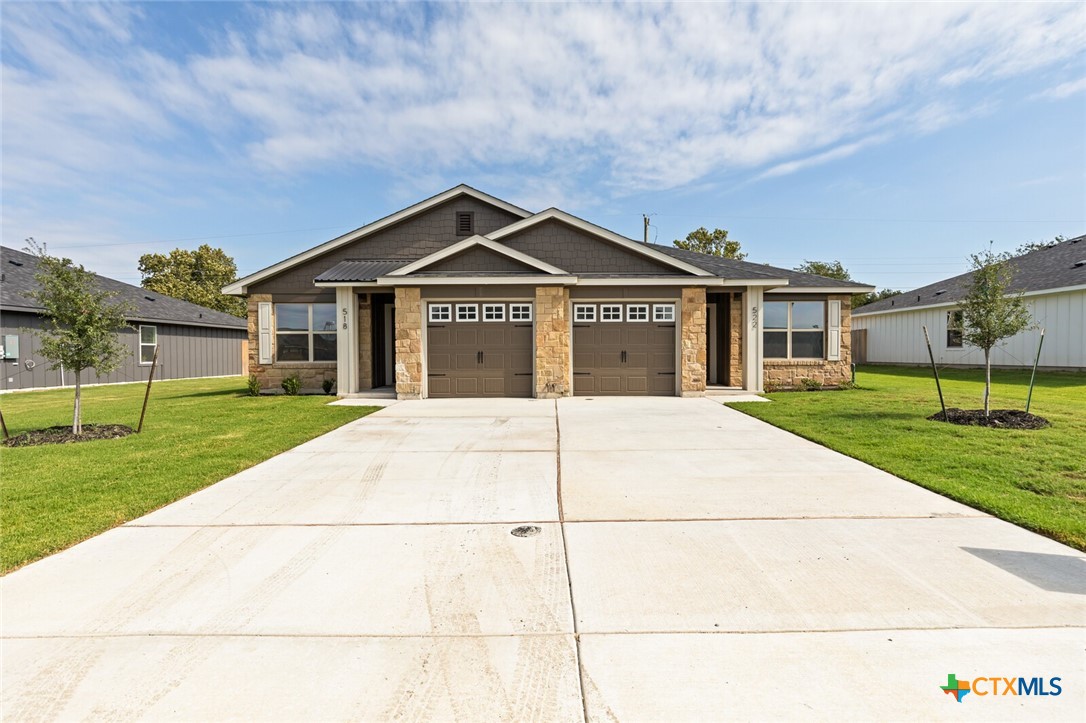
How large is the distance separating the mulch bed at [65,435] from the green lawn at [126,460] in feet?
1.27

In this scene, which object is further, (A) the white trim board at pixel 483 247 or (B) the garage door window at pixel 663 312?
(B) the garage door window at pixel 663 312

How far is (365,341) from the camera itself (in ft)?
50.4

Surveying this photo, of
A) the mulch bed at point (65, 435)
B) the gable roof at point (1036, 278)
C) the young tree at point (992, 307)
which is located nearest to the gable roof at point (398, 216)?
the mulch bed at point (65, 435)

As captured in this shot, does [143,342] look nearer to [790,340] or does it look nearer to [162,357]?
[162,357]

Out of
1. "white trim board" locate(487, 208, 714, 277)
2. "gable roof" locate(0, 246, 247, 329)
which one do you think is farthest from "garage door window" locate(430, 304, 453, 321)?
"gable roof" locate(0, 246, 247, 329)

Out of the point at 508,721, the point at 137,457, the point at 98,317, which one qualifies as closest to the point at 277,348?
the point at 98,317

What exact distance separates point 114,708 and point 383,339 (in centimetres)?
1495

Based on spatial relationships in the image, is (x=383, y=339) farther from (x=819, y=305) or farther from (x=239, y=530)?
(x=819, y=305)

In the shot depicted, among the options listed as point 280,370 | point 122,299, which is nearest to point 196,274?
point 122,299

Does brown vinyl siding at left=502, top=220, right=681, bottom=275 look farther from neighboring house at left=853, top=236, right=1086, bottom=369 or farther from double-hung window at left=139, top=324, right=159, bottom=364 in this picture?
double-hung window at left=139, top=324, right=159, bottom=364

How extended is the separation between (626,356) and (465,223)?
278 inches

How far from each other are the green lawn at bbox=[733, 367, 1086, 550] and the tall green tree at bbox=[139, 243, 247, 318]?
153 ft

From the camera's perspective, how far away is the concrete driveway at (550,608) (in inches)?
91.9

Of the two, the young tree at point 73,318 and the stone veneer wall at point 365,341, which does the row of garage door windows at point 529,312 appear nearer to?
the stone veneer wall at point 365,341
